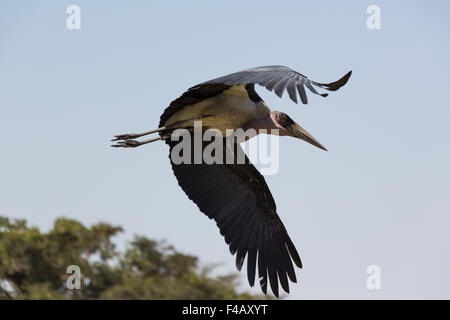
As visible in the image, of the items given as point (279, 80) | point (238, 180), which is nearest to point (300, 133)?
point (238, 180)

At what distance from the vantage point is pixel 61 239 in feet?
66.5

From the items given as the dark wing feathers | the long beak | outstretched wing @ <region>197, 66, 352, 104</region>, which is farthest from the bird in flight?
outstretched wing @ <region>197, 66, 352, 104</region>

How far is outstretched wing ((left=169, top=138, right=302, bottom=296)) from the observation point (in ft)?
32.5

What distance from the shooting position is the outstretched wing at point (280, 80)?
6.95m

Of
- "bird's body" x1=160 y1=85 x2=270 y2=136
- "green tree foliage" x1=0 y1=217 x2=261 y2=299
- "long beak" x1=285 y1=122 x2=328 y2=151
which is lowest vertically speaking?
"green tree foliage" x1=0 y1=217 x2=261 y2=299

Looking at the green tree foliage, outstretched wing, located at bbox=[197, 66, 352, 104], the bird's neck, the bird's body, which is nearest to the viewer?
outstretched wing, located at bbox=[197, 66, 352, 104]

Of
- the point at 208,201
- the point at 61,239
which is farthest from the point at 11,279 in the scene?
the point at 208,201

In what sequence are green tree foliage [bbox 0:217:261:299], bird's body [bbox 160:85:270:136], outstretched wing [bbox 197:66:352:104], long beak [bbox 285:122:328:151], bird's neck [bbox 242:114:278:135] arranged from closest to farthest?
outstretched wing [bbox 197:66:352:104] → bird's body [bbox 160:85:270:136] → bird's neck [bbox 242:114:278:135] → long beak [bbox 285:122:328:151] → green tree foliage [bbox 0:217:261:299]

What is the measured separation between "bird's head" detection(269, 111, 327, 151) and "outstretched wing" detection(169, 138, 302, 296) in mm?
816

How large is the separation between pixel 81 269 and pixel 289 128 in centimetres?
1139

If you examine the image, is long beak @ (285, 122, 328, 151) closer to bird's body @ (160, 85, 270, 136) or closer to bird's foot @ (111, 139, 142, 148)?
bird's body @ (160, 85, 270, 136)
